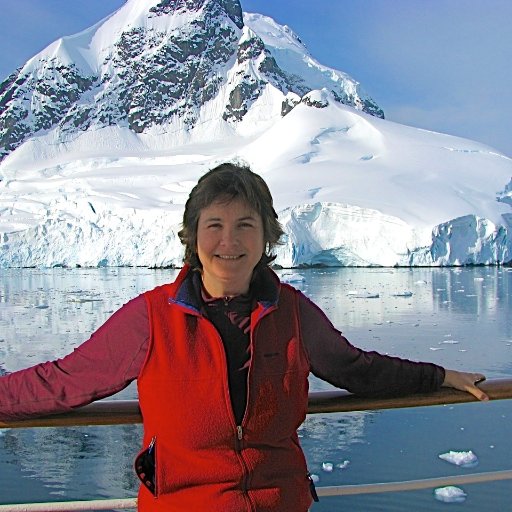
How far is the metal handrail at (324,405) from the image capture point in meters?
1.04

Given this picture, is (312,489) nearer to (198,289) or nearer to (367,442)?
(198,289)

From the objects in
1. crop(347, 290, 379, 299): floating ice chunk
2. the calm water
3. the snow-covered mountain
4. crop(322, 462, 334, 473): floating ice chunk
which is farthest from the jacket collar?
crop(347, 290, 379, 299): floating ice chunk

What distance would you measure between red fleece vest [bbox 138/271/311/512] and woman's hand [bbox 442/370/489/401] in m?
0.34

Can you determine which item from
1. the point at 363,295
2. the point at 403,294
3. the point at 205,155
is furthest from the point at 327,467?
the point at 205,155

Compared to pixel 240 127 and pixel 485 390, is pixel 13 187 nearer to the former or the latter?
pixel 240 127

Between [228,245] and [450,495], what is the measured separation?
107 inches

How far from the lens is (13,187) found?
3856 cm

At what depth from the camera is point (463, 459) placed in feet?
11.6

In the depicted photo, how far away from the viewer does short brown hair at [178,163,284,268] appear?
1.01 m

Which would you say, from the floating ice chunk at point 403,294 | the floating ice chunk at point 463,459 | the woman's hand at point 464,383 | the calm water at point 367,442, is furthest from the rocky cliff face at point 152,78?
the woman's hand at point 464,383

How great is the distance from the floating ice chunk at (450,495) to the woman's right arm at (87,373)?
267 centimetres

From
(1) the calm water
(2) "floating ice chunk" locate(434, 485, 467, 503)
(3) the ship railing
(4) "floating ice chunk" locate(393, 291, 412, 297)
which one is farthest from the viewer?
(4) "floating ice chunk" locate(393, 291, 412, 297)

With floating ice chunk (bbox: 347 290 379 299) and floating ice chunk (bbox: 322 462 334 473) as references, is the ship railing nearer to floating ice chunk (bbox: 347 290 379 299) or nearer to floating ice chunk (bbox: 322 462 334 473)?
floating ice chunk (bbox: 322 462 334 473)

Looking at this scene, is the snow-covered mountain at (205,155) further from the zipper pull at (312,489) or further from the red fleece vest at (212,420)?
the zipper pull at (312,489)
